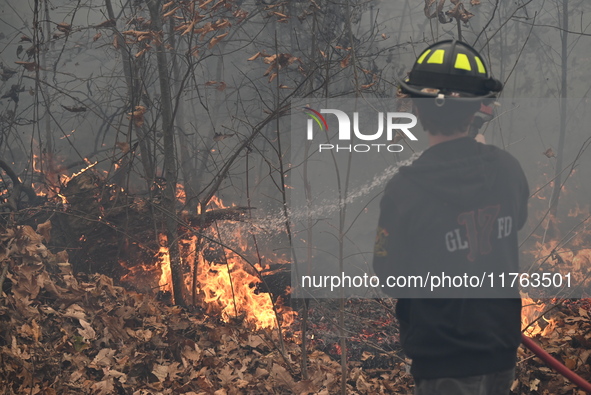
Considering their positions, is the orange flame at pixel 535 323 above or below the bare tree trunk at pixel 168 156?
below

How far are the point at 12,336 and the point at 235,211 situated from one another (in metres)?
2.50

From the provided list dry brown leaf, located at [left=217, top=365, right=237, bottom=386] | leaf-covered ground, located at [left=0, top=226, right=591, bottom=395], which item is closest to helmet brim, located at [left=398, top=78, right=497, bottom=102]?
leaf-covered ground, located at [left=0, top=226, right=591, bottom=395]

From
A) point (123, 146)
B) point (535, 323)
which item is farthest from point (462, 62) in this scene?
point (123, 146)

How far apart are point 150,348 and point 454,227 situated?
3.20m

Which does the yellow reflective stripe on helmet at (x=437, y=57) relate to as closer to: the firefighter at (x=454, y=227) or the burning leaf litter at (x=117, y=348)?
the firefighter at (x=454, y=227)

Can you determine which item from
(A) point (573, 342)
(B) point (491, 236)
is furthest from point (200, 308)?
(B) point (491, 236)

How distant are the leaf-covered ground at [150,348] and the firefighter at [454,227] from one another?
1920 mm

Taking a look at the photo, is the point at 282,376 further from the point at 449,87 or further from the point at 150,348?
the point at 449,87

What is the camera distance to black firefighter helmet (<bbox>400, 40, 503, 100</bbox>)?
266 centimetres

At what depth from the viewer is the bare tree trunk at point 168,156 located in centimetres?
553

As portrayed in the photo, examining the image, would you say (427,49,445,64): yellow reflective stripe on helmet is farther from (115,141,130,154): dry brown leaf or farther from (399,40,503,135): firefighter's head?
(115,141,130,154): dry brown leaf

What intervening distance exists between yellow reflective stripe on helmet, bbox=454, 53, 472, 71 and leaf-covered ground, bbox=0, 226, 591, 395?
2.51 m

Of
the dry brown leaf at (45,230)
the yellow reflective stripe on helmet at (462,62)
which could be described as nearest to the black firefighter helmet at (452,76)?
the yellow reflective stripe on helmet at (462,62)

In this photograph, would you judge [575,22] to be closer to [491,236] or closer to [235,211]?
[235,211]
